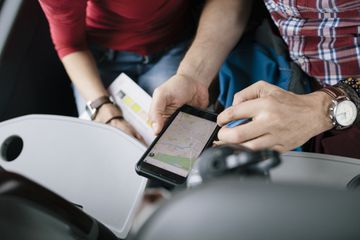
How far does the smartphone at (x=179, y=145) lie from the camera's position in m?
0.76

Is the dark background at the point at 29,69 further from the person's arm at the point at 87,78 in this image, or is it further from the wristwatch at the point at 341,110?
the wristwatch at the point at 341,110

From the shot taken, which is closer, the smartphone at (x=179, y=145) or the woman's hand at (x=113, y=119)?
the smartphone at (x=179, y=145)

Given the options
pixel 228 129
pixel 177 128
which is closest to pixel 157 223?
pixel 228 129

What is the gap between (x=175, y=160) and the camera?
2.56 feet

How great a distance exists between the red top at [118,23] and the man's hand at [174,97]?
224 millimetres

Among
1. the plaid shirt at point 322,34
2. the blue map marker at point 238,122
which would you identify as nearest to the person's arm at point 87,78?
the blue map marker at point 238,122

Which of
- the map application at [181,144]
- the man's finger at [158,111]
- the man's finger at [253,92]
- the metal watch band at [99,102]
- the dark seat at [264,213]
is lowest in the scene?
the metal watch band at [99,102]

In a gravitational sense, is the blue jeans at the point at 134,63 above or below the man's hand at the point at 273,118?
below

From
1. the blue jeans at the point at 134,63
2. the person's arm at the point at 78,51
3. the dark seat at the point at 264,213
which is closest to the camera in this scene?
the dark seat at the point at 264,213

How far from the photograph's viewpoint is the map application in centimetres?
77

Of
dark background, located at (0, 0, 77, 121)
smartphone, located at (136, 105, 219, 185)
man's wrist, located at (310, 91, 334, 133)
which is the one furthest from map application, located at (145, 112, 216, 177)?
dark background, located at (0, 0, 77, 121)

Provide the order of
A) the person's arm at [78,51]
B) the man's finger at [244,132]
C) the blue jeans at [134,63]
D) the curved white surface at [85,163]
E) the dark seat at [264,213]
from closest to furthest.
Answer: the dark seat at [264,213], the man's finger at [244,132], the curved white surface at [85,163], the person's arm at [78,51], the blue jeans at [134,63]

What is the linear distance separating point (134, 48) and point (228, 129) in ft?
1.88

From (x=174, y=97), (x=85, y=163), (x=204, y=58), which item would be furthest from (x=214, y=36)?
(x=85, y=163)
